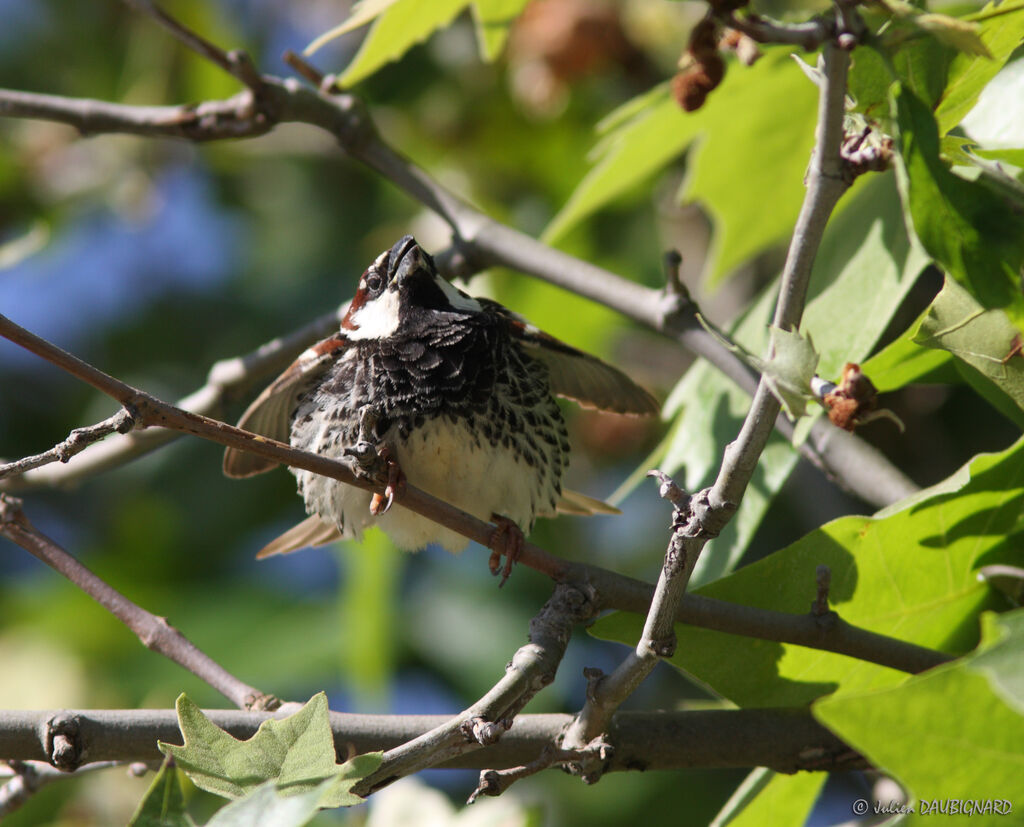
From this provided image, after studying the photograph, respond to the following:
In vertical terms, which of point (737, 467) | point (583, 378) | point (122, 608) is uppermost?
point (583, 378)

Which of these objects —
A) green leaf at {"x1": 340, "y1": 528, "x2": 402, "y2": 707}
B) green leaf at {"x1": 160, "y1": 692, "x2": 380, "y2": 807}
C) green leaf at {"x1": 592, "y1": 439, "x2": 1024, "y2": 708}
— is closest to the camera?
green leaf at {"x1": 160, "y1": 692, "x2": 380, "y2": 807}

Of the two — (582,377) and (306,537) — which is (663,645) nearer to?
(582,377)

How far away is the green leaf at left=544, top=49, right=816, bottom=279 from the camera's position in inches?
96.6

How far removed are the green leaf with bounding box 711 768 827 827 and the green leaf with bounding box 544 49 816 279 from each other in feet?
3.89

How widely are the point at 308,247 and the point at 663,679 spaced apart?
2.20m

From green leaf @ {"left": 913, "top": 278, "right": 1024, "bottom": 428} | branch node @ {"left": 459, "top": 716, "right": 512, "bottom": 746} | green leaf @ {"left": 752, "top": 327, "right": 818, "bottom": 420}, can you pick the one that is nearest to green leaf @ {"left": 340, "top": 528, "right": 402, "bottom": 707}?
branch node @ {"left": 459, "top": 716, "right": 512, "bottom": 746}

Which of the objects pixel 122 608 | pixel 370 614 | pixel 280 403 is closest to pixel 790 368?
→ pixel 122 608

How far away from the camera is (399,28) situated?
2.21 meters

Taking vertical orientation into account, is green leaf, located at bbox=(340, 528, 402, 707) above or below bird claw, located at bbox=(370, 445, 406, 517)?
above

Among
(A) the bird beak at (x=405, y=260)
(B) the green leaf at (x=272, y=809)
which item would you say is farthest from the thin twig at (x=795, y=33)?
(A) the bird beak at (x=405, y=260)

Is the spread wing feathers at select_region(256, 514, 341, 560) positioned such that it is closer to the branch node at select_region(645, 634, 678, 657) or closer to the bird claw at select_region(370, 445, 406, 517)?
the bird claw at select_region(370, 445, 406, 517)

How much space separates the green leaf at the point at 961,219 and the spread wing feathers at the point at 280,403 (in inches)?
55.4

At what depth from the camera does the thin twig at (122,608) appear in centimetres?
181

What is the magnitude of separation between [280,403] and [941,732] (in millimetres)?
1839
